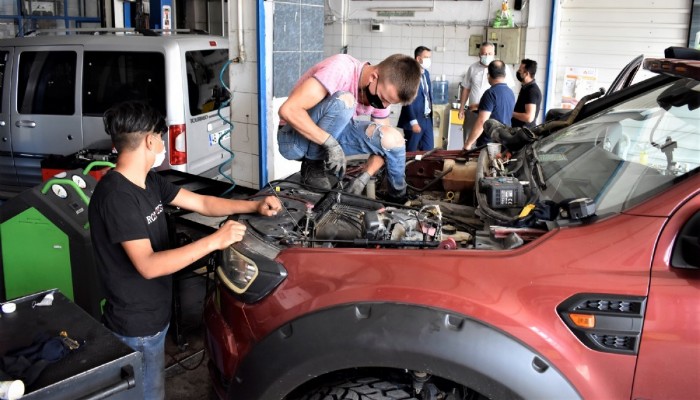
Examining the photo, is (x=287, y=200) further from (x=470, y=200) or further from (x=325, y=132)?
(x=470, y=200)

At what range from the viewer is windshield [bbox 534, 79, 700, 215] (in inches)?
93.7

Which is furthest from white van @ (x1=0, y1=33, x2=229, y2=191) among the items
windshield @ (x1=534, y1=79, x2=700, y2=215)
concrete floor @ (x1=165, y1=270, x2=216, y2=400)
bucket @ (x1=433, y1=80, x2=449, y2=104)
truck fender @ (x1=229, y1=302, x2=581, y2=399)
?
bucket @ (x1=433, y1=80, x2=449, y2=104)

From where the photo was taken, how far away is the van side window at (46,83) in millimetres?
6344

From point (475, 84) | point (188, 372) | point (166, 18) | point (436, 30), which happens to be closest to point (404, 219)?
point (188, 372)

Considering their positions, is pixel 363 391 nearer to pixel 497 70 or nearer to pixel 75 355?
pixel 75 355

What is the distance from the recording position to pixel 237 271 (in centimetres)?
254

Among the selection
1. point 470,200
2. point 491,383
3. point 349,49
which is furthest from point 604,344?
point 349,49

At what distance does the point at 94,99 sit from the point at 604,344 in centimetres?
553

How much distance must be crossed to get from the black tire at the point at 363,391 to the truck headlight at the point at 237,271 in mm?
492

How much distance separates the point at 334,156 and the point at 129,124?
1.35 metres

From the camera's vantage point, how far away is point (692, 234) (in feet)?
6.57

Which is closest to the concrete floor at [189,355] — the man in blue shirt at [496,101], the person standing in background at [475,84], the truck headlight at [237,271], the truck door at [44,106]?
the truck headlight at [237,271]

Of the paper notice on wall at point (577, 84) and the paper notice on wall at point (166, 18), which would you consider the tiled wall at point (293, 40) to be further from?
the paper notice on wall at point (577, 84)

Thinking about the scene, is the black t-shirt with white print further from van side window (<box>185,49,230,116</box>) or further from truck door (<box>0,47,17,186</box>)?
truck door (<box>0,47,17,186</box>)
